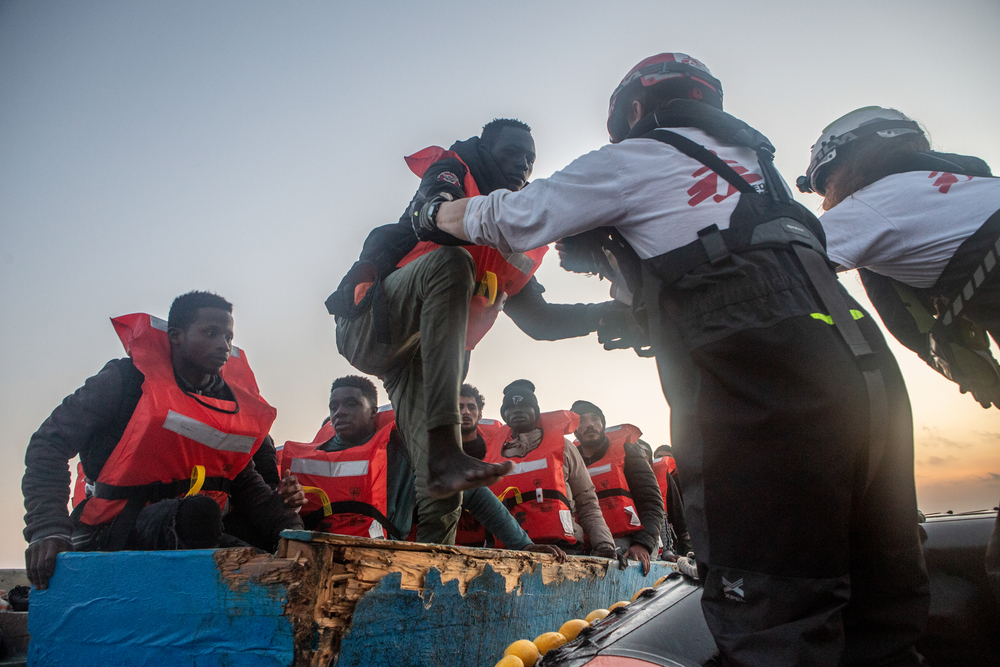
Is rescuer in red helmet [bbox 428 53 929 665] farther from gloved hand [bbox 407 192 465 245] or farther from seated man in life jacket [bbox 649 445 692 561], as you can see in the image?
seated man in life jacket [bbox 649 445 692 561]

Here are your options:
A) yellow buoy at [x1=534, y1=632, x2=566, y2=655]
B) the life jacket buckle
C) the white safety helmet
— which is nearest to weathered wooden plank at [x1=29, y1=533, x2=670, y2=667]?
yellow buoy at [x1=534, y1=632, x2=566, y2=655]

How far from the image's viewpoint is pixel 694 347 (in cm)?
133

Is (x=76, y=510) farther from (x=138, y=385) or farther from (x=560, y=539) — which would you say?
(x=560, y=539)

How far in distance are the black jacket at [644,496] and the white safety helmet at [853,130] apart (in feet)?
13.3

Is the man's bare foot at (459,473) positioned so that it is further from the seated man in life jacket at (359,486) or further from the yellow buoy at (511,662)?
the seated man in life jacket at (359,486)

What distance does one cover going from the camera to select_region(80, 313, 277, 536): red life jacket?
2857 millimetres

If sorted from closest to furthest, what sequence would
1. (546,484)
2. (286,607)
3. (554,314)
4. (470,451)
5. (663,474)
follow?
(286,607) → (554,314) → (470,451) → (546,484) → (663,474)

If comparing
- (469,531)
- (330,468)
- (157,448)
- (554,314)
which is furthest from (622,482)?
(157,448)

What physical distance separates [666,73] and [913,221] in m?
0.94

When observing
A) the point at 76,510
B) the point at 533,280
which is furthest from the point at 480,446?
the point at 76,510

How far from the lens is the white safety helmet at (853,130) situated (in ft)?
7.41

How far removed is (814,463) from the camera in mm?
1196

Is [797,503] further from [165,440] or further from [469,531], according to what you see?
[469,531]

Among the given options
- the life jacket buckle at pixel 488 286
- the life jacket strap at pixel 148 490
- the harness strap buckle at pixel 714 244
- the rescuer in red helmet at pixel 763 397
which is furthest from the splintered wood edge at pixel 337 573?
the life jacket strap at pixel 148 490
